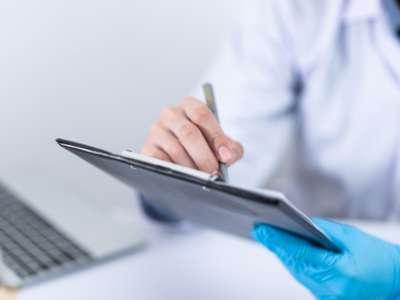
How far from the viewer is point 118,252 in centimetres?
85

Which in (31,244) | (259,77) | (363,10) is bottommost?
(31,244)

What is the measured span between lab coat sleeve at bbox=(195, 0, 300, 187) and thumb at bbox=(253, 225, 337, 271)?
1.24 feet

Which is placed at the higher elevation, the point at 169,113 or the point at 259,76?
the point at 259,76

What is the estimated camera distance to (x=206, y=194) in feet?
1.91

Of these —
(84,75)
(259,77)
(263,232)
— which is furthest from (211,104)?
(259,77)

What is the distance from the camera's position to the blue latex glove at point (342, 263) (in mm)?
643

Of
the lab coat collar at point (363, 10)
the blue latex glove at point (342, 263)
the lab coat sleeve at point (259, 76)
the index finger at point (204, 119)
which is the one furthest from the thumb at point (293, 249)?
the lab coat collar at point (363, 10)

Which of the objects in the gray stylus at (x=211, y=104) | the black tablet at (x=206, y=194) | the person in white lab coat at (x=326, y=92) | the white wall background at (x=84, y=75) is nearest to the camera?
the black tablet at (x=206, y=194)

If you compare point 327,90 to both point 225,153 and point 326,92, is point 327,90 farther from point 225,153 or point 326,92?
point 225,153

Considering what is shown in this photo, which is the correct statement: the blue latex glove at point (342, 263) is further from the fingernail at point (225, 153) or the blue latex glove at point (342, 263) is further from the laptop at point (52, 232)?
the laptop at point (52, 232)

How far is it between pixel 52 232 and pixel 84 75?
22cm

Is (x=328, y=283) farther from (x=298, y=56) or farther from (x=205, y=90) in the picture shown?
(x=298, y=56)

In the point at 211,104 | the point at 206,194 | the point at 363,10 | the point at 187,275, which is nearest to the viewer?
the point at 206,194

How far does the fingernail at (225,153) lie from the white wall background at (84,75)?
4.0 inches
